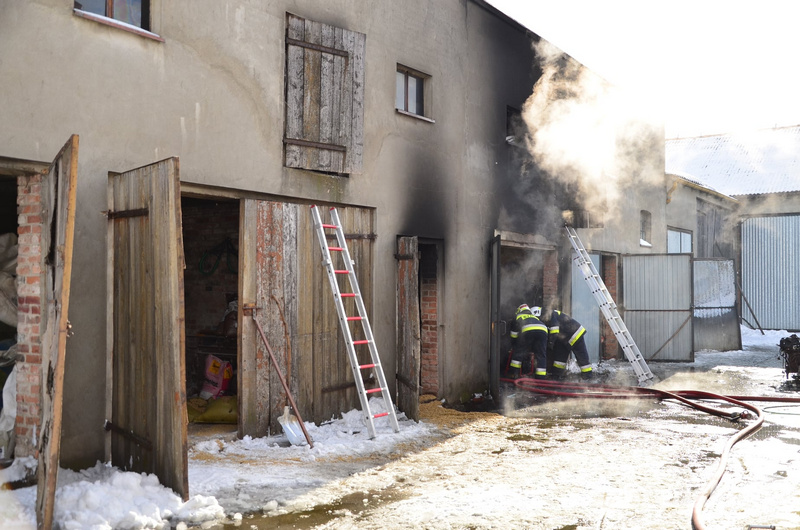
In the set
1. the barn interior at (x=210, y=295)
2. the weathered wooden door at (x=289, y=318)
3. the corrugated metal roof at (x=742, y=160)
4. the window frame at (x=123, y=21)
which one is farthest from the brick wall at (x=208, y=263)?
the corrugated metal roof at (x=742, y=160)

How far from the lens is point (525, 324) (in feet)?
37.0

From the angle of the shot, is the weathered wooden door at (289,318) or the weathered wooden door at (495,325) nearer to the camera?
the weathered wooden door at (289,318)

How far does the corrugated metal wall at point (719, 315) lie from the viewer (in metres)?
16.5

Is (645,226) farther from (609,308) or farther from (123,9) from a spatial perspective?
(123,9)

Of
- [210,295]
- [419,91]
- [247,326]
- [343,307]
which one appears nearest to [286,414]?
[247,326]

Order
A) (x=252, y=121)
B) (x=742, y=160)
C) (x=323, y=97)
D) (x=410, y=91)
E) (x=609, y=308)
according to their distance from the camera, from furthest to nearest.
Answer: (x=742, y=160), (x=609, y=308), (x=410, y=91), (x=323, y=97), (x=252, y=121)

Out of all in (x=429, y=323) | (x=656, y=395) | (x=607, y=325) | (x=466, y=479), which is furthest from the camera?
(x=607, y=325)

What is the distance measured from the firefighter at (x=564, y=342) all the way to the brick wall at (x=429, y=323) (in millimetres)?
2973

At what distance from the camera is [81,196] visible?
17.8ft

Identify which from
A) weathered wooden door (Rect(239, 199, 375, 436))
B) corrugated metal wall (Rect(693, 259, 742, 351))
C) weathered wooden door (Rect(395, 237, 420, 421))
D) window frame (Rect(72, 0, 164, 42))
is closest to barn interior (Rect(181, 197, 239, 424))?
weathered wooden door (Rect(239, 199, 375, 436))

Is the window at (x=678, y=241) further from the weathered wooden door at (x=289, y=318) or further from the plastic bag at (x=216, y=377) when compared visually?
the plastic bag at (x=216, y=377)

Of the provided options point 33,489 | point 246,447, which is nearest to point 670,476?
point 246,447

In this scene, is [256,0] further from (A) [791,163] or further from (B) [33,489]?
(A) [791,163]

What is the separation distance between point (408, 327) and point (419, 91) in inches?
130
